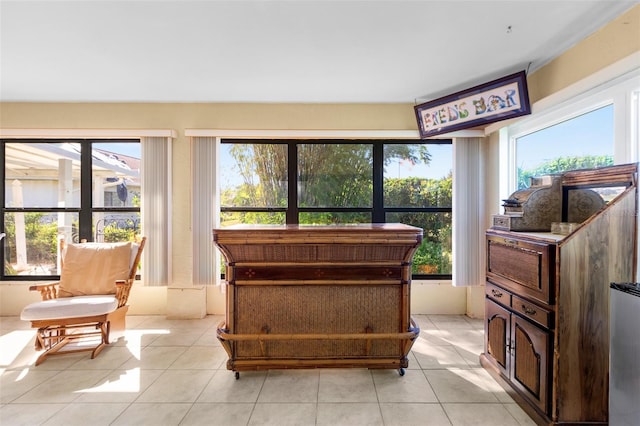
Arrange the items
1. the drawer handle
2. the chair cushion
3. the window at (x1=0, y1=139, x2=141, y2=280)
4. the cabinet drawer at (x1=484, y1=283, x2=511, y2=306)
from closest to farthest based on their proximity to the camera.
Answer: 1. the drawer handle
2. the cabinet drawer at (x1=484, y1=283, x2=511, y2=306)
3. the chair cushion
4. the window at (x1=0, y1=139, x2=141, y2=280)

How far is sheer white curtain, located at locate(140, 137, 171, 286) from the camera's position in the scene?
3.73 m

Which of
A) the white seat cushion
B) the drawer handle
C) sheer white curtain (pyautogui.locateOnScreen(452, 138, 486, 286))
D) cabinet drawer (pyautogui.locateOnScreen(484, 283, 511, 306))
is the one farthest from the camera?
sheer white curtain (pyautogui.locateOnScreen(452, 138, 486, 286))

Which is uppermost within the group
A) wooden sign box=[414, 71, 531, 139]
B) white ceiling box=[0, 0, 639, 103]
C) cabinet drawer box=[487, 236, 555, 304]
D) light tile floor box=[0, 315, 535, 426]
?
white ceiling box=[0, 0, 639, 103]

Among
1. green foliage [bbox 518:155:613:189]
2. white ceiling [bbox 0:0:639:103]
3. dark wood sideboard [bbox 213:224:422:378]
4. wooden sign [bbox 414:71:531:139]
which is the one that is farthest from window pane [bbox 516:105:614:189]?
dark wood sideboard [bbox 213:224:422:378]

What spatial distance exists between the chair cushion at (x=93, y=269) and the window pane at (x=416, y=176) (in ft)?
10.8

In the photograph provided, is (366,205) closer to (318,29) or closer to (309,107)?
(309,107)

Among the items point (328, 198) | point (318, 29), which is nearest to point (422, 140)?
point (328, 198)

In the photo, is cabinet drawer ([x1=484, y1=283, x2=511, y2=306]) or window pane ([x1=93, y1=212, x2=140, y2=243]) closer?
cabinet drawer ([x1=484, y1=283, x2=511, y2=306])

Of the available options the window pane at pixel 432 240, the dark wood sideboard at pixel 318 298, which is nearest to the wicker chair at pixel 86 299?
the dark wood sideboard at pixel 318 298

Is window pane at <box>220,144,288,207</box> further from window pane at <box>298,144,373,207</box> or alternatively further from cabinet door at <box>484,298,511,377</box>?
cabinet door at <box>484,298,511,377</box>

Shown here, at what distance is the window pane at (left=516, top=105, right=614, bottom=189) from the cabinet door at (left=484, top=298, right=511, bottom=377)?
4.03 feet

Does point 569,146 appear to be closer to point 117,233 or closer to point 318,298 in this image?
point 318,298

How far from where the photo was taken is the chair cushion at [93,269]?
10.4 feet

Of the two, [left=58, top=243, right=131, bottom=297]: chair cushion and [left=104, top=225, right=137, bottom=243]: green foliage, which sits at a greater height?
[left=104, top=225, right=137, bottom=243]: green foliage
